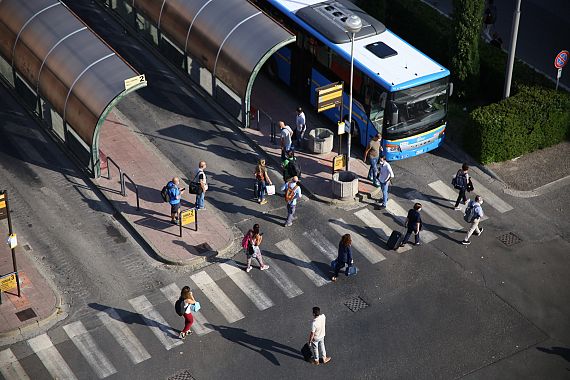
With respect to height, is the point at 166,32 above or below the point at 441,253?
above

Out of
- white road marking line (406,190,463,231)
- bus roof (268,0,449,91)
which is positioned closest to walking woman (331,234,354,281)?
white road marking line (406,190,463,231)

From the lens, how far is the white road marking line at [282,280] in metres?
28.1

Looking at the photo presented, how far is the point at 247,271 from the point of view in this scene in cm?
2877

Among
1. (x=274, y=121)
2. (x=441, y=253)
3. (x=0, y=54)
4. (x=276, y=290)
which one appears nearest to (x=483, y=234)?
(x=441, y=253)

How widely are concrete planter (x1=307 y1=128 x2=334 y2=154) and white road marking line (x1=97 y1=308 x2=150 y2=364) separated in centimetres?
1035

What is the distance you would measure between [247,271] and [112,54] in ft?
29.5

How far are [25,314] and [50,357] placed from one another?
5.90 feet

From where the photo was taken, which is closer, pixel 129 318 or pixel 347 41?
pixel 129 318

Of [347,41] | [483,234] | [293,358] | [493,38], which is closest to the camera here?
[293,358]

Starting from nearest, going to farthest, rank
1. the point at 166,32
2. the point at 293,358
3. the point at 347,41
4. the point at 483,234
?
1. the point at 293,358
2. the point at 483,234
3. the point at 347,41
4. the point at 166,32

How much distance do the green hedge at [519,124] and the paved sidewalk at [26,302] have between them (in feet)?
50.3

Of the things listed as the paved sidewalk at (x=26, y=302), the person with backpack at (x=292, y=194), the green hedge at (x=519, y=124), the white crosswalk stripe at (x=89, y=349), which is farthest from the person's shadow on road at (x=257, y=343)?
the green hedge at (x=519, y=124)

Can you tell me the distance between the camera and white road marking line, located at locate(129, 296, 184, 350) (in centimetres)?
2622

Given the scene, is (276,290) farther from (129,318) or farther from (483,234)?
(483,234)
